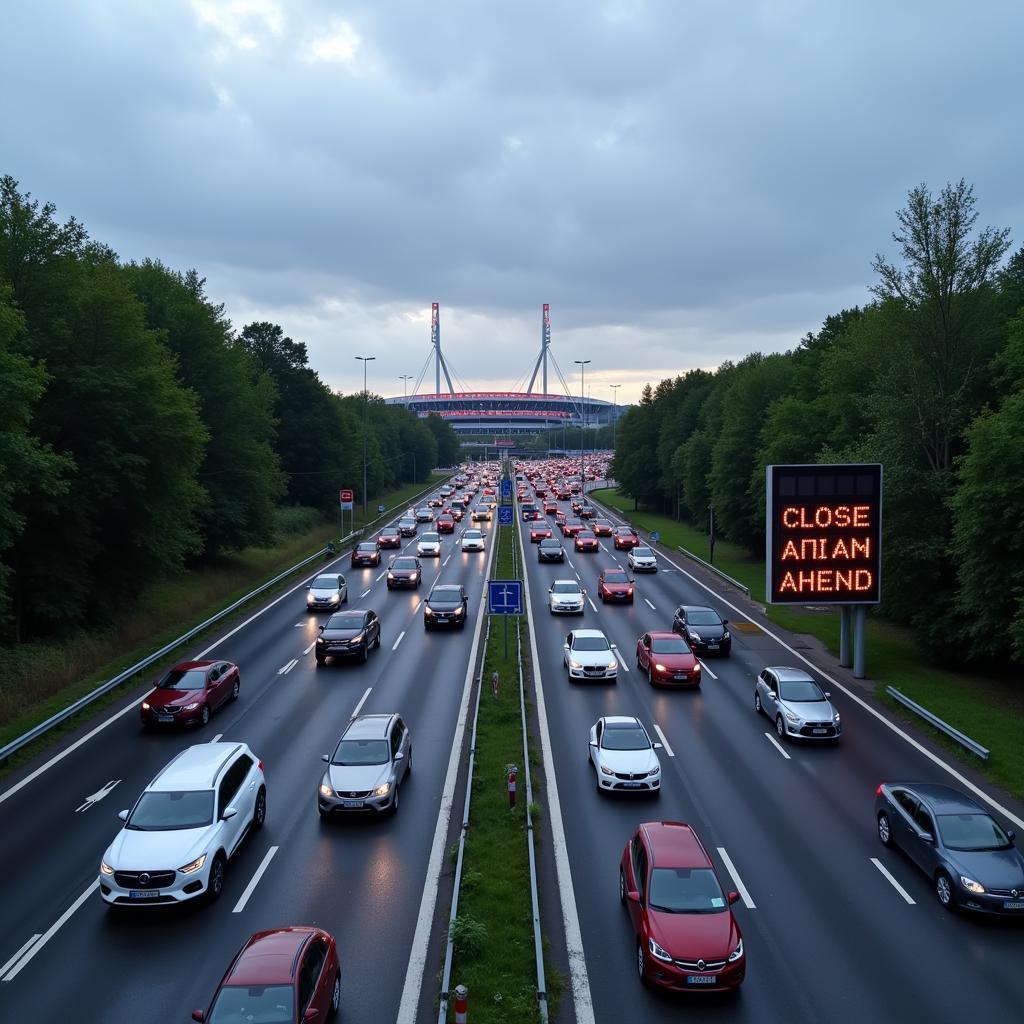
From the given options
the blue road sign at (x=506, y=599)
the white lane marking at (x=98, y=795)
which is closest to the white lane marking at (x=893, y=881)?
the blue road sign at (x=506, y=599)

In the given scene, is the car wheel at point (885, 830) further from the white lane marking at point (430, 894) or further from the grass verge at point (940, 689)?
the white lane marking at point (430, 894)

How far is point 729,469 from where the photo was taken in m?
60.5

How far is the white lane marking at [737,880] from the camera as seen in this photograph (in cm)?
1419

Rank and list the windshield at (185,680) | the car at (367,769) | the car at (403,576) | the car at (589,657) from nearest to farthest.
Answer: the car at (367,769), the windshield at (185,680), the car at (589,657), the car at (403,576)

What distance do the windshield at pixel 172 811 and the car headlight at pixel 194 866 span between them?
0.90m

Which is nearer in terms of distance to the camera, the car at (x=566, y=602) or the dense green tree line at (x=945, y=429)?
the dense green tree line at (x=945, y=429)

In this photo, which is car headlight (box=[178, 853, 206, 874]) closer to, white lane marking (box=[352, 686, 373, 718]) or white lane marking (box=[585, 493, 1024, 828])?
white lane marking (box=[352, 686, 373, 718])

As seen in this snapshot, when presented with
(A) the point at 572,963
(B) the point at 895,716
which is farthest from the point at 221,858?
(B) the point at 895,716

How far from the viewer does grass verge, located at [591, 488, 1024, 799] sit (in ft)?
70.7

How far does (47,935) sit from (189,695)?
35.6 ft

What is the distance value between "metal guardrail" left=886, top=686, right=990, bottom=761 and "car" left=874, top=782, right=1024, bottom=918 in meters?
6.04

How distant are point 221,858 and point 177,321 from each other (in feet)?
134

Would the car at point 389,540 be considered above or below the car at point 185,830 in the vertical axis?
below

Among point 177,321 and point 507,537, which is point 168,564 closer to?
point 177,321
